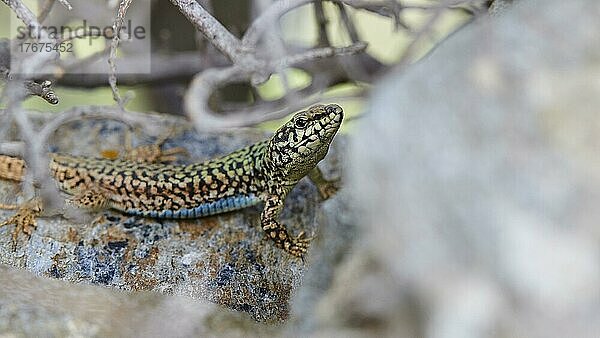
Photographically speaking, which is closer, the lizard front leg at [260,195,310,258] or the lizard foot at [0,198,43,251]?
the lizard front leg at [260,195,310,258]

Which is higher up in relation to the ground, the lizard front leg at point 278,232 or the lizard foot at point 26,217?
the lizard front leg at point 278,232

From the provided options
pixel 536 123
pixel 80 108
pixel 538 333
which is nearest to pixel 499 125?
pixel 536 123

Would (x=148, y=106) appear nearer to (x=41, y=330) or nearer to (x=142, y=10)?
(x=142, y=10)

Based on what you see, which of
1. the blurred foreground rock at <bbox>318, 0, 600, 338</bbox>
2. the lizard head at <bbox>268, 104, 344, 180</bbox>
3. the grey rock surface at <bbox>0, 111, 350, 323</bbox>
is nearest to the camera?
the blurred foreground rock at <bbox>318, 0, 600, 338</bbox>

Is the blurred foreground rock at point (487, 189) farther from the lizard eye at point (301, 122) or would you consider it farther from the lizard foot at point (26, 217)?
the lizard foot at point (26, 217)

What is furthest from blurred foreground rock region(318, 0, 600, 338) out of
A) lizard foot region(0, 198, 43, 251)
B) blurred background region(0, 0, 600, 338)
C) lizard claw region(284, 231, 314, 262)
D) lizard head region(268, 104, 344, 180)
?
lizard foot region(0, 198, 43, 251)

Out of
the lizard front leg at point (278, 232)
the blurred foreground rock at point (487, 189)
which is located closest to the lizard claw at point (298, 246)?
the lizard front leg at point (278, 232)

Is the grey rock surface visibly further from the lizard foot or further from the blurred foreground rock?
the blurred foreground rock
